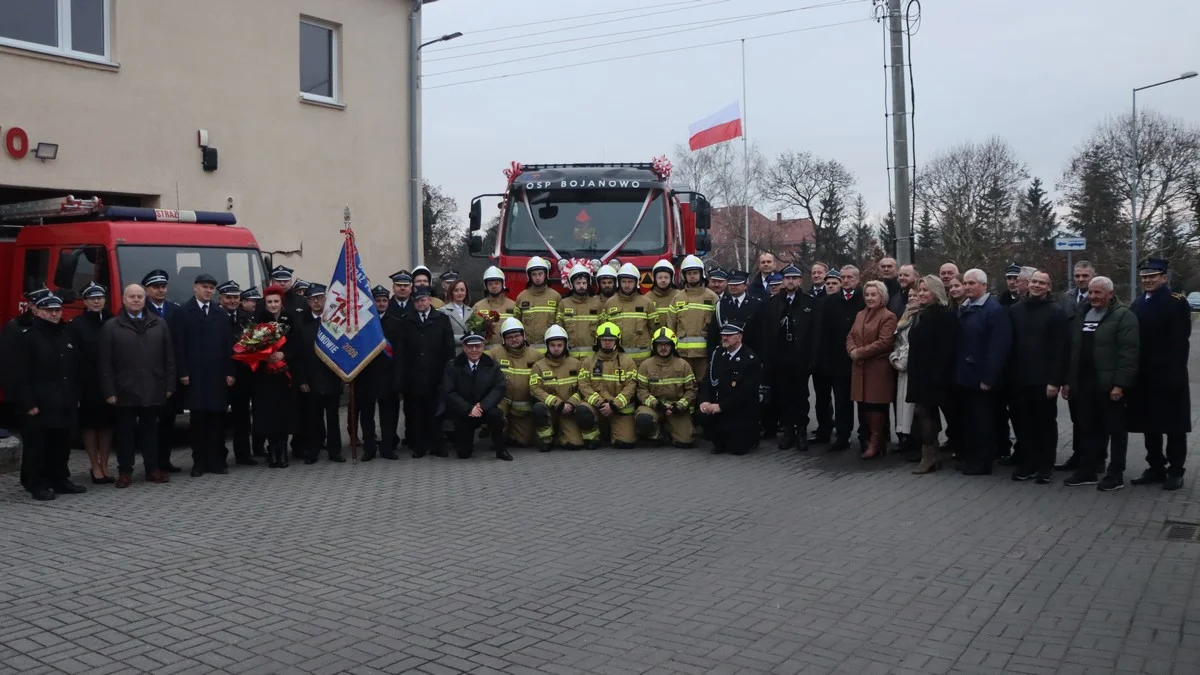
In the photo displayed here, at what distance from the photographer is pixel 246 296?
11305 mm

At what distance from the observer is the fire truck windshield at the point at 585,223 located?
47.2 feet

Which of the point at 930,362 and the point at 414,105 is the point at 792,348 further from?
the point at 414,105

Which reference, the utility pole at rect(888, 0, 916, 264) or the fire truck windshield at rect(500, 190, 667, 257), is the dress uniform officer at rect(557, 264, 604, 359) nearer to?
the fire truck windshield at rect(500, 190, 667, 257)

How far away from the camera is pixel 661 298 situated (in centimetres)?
1253

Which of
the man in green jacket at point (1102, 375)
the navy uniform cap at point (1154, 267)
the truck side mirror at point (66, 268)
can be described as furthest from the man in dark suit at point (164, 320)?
the navy uniform cap at point (1154, 267)

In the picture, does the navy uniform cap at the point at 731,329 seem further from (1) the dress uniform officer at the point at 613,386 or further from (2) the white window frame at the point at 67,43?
(2) the white window frame at the point at 67,43

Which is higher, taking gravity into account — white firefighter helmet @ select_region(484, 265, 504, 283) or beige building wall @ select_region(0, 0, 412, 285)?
beige building wall @ select_region(0, 0, 412, 285)

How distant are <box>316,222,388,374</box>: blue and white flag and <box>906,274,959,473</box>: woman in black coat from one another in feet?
18.1

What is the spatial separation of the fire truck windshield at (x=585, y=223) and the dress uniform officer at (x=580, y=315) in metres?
1.84

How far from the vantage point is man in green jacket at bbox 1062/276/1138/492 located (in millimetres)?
9203

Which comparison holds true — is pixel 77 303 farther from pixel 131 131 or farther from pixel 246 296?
pixel 131 131

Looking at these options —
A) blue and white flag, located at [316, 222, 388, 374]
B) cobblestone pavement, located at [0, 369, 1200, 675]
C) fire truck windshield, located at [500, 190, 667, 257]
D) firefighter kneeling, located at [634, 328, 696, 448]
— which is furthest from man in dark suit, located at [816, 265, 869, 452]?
blue and white flag, located at [316, 222, 388, 374]

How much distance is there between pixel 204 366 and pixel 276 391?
2.55 feet

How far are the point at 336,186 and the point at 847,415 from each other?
11.6 meters
